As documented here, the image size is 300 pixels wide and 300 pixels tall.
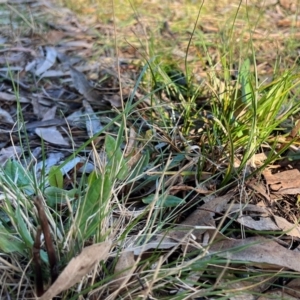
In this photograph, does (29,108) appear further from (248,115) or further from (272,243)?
(272,243)

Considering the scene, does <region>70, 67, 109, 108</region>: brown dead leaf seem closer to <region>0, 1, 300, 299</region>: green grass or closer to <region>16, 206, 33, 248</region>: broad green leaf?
<region>0, 1, 300, 299</region>: green grass

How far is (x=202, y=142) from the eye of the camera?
3.98 ft

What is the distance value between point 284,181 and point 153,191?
11.9 inches

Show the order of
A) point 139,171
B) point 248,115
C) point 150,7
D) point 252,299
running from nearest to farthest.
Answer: point 252,299
point 139,171
point 248,115
point 150,7

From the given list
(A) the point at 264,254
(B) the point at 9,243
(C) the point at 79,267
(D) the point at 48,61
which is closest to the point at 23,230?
(B) the point at 9,243

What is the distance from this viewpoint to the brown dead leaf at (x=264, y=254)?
984 millimetres

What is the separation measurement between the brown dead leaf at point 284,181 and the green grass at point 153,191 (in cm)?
4

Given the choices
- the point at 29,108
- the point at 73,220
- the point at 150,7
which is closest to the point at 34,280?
the point at 73,220

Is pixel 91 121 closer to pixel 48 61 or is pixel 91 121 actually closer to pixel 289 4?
pixel 48 61

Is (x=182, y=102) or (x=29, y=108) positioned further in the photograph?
(x=29, y=108)

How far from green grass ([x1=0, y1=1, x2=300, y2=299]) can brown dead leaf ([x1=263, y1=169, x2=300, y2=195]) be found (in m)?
0.04

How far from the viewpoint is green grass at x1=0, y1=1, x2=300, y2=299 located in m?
0.88

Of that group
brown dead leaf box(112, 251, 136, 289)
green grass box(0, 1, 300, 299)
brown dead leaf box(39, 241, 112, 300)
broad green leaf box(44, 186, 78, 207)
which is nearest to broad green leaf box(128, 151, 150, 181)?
green grass box(0, 1, 300, 299)

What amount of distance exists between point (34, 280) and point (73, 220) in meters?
0.12
